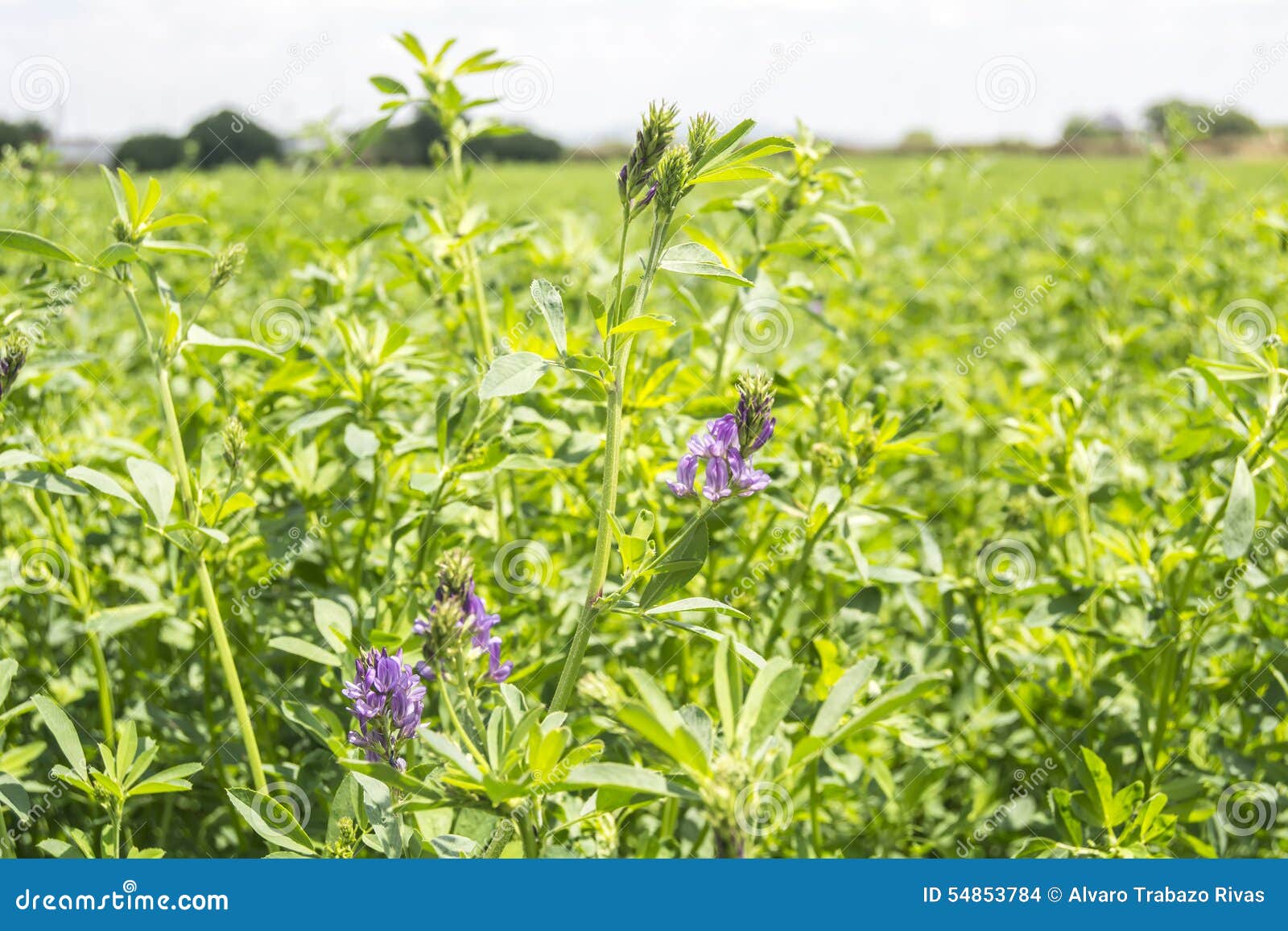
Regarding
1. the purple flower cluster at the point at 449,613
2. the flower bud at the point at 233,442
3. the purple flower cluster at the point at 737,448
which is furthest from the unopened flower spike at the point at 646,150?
→ the flower bud at the point at 233,442

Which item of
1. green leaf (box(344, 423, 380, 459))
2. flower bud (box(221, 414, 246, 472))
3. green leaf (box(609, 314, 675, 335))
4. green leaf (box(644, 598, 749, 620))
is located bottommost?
green leaf (box(644, 598, 749, 620))

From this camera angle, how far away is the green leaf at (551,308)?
52.7 inches

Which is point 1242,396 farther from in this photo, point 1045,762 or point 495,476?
point 495,476

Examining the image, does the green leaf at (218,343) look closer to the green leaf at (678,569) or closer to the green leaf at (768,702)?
the green leaf at (678,569)

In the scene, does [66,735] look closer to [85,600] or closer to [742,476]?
[85,600]

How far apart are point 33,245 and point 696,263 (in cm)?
113

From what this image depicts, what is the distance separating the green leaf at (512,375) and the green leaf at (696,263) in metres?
0.22

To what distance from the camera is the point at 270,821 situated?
1.53 metres

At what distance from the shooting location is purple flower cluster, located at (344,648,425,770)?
1386 millimetres

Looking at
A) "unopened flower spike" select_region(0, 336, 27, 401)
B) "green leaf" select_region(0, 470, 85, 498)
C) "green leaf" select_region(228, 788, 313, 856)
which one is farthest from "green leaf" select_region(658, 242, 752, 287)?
"unopened flower spike" select_region(0, 336, 27, 401)

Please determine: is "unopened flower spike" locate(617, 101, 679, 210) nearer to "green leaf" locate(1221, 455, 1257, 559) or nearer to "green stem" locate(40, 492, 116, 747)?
"green leaf" locate(1221, 455, 1257, 559)

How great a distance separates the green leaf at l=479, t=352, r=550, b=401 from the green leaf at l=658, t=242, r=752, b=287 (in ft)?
0.71

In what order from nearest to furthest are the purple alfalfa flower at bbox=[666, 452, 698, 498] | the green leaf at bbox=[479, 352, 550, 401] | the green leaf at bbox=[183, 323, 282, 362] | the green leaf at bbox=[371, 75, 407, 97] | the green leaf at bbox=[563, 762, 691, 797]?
the green leaf at bbox=[563, 762, 691, 797] → the green leaf at bbox=[479, 352, 550, 401] → the purple alfalfa flower at bbox=[666, 452, 698, 498] → the green leaf at bbox=[183, 323, 282, 362] → the green leaf at bbox=[371, 75, 407, 97]

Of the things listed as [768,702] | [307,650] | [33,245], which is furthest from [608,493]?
[33,245]
